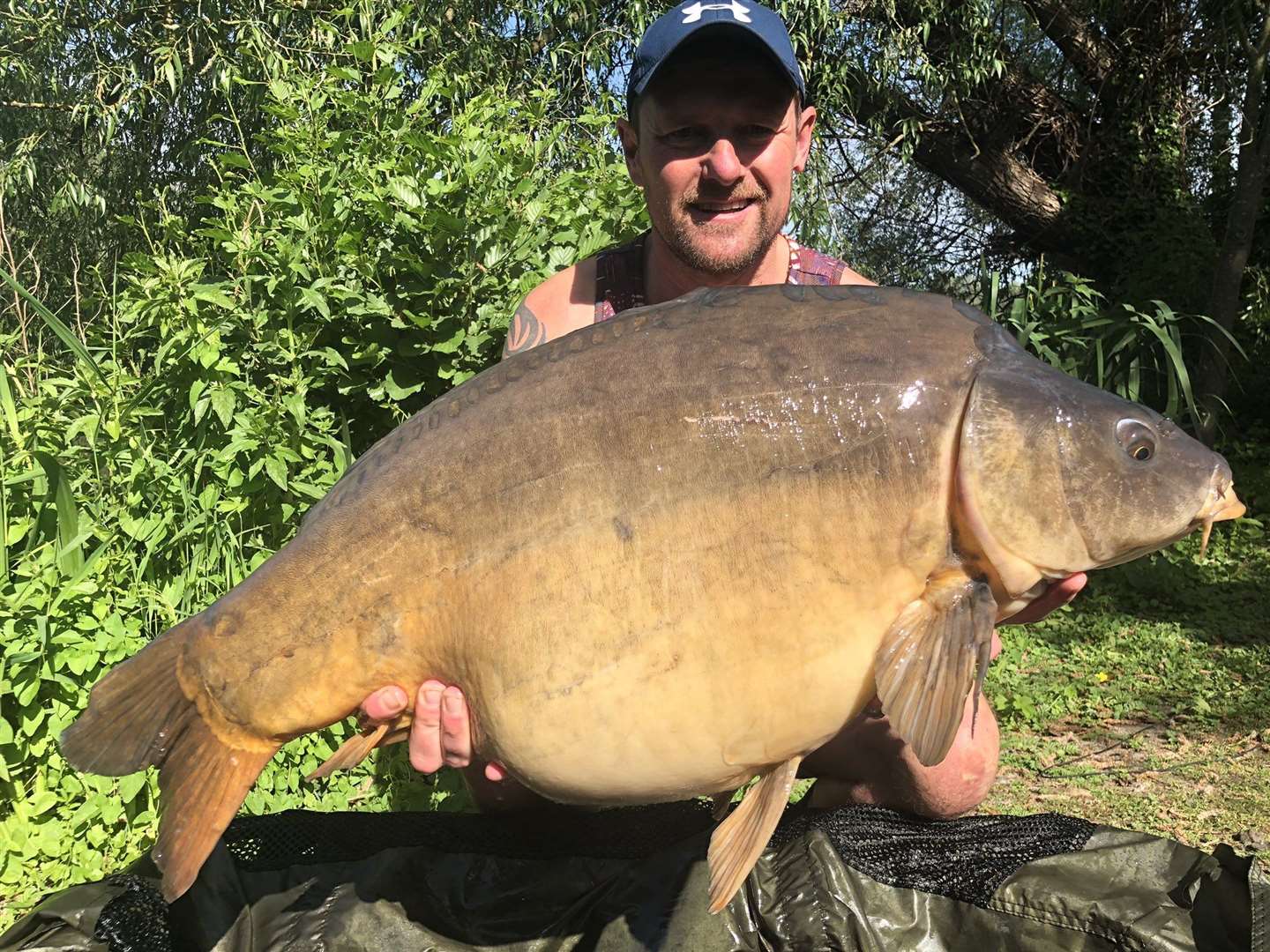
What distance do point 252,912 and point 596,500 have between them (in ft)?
3.43

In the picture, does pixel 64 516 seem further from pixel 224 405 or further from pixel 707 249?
pixel 707 249

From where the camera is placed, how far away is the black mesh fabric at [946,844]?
6.34 ft

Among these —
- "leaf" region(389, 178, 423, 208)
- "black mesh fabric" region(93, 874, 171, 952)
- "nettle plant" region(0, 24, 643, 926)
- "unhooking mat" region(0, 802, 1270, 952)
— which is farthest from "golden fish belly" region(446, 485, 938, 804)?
"leaf" region(389, 178, 423, 208)

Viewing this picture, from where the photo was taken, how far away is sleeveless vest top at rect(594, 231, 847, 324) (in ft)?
7.77

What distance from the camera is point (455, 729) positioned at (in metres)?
1.58

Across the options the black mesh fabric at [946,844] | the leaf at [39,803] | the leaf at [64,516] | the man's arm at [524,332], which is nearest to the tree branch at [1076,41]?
the man's arm at [524,332]

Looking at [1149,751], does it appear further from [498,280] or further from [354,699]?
[354,699]

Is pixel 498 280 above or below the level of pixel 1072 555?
above

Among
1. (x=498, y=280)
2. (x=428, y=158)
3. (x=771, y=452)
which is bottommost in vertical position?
(x=771, y=452)

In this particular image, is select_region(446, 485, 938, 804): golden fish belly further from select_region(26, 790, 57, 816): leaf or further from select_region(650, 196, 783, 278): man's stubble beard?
select_region(26, 790, 57, 816): leaf

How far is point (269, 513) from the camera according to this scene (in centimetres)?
267

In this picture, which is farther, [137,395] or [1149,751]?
[1149,751]

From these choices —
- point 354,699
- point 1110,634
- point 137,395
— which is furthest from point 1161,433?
point 1110,634

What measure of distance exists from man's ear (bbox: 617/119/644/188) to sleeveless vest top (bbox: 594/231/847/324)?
165 mm
